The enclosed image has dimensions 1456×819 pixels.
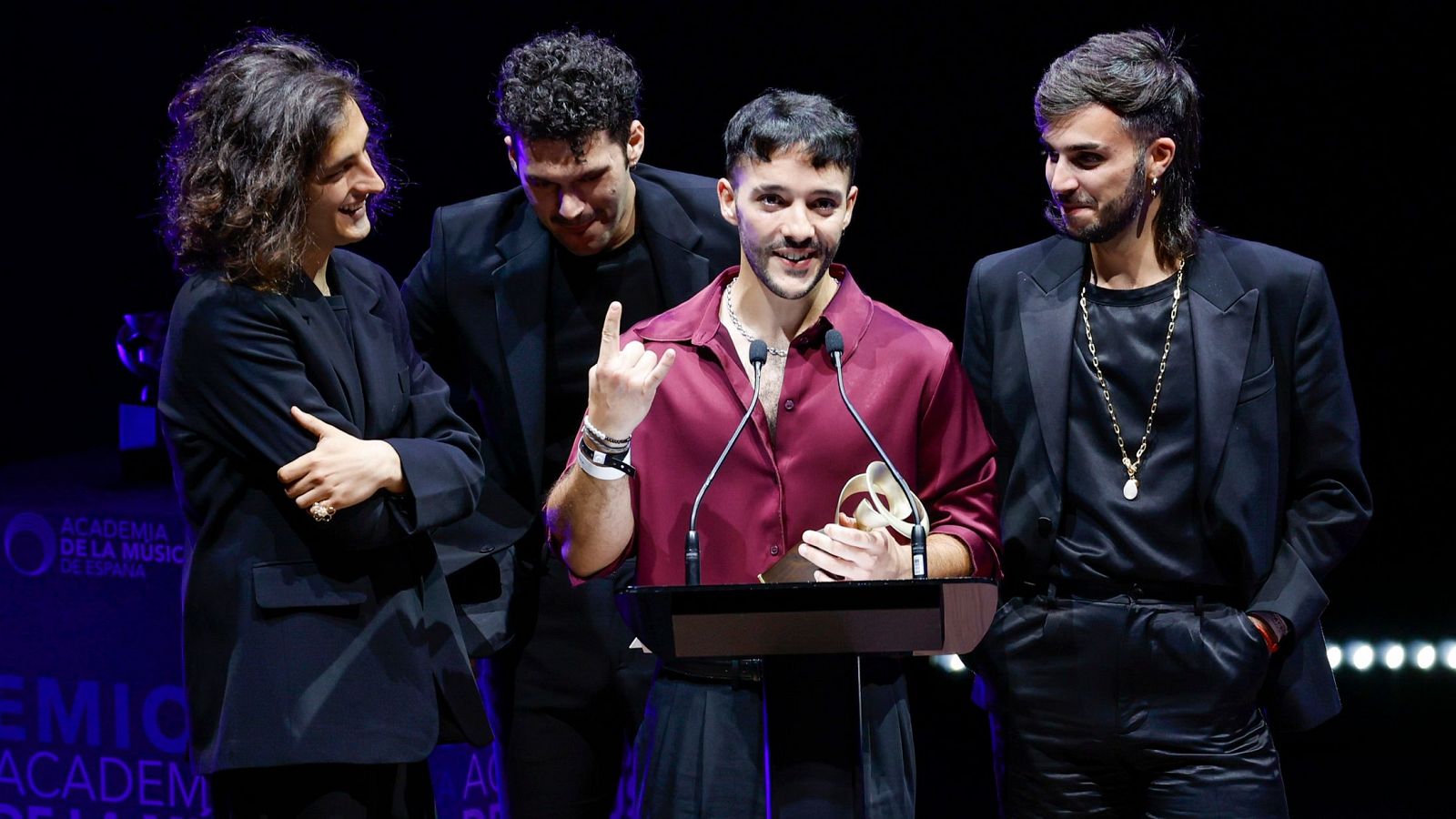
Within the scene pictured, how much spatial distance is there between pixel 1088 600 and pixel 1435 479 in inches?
116

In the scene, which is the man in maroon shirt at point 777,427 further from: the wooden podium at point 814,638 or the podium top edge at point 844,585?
the podium top edge at point 844,585

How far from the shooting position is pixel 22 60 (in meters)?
5.72

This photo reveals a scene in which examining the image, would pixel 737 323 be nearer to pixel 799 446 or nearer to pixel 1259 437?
pixel 799 446

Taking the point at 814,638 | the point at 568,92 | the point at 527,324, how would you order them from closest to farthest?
the point at 814,638
the point at 568,92
the point at 527,324

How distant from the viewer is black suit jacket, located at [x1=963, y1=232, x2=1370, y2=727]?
2.91 metres

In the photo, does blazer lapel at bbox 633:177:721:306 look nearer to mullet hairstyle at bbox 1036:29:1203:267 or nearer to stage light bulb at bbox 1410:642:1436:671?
mullet hairstyle at bbox 1036:29:1203:267

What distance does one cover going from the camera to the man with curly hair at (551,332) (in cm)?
334

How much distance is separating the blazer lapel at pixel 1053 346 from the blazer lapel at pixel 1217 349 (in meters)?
0.23

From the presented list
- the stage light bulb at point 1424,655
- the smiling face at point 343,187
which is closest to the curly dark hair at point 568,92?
the smiling face at point 343,187

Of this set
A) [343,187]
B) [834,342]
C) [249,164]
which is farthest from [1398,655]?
[249,164]

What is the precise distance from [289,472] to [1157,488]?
5.19ft

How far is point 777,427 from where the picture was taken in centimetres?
272

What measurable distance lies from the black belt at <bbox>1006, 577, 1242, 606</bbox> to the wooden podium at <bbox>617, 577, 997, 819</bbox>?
722 mm

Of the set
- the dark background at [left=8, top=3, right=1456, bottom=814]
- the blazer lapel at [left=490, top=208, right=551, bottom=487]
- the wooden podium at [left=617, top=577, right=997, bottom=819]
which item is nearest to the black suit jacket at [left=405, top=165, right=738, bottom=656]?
the blazer lapel at [left=490, top=208, right=551, bottom=487]
